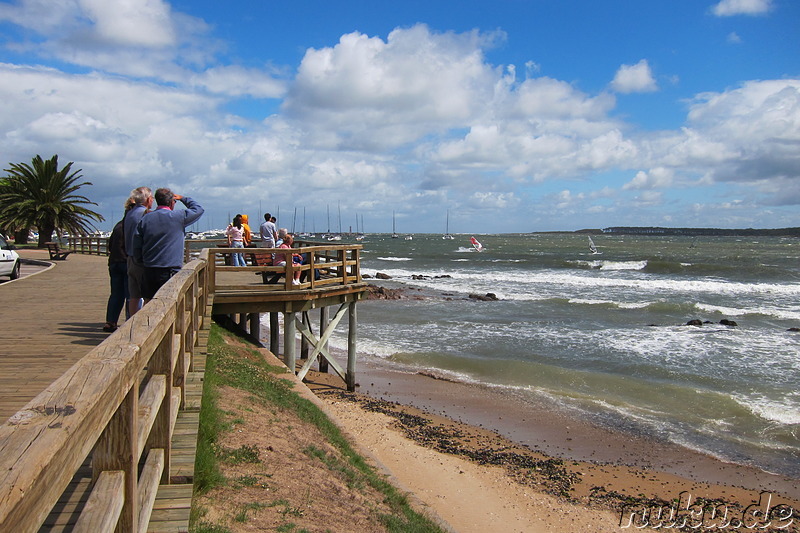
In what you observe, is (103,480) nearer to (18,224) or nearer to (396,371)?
(396,371)

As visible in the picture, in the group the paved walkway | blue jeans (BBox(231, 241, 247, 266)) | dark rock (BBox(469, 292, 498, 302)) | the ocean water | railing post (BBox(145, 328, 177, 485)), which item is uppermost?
blue jeans (BBox(231, 241, 247, 266))

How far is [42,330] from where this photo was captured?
7.79 m

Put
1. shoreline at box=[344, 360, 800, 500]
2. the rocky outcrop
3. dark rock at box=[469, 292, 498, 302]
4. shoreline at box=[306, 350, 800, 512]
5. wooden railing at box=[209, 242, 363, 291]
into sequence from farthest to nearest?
dark rock at box=[469, 292, 498, 302] → the rocky outcrop → wooden railing at box=[209, 242, 363, 291] → shoreline at box=[344, 360, 800, 500] → shoreline at box=[306, 350, 800, 512]

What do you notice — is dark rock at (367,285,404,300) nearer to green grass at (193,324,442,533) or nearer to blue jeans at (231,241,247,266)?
blue jeans at (231,241,247,266)

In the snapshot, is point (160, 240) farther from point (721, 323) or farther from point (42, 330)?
point (721, 323)

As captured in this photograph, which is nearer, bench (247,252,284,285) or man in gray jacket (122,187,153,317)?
man in gray jacket (122,187,153,317)

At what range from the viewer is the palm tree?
3438 cm

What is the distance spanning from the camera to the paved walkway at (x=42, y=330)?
5207 millimetres

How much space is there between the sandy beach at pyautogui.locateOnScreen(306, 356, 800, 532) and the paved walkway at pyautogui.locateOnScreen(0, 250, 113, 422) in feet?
13.0

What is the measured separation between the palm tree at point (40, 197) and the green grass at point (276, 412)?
28982 millimetres

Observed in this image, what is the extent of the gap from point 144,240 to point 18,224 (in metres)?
33.8

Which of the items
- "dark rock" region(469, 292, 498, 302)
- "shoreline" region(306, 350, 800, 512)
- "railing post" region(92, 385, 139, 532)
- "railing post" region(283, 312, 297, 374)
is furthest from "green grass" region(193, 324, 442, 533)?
"dark rock" region(469, 292, 498, 302)

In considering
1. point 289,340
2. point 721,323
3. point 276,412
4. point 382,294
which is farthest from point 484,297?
point 276,412

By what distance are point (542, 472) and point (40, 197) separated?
3435 cm
